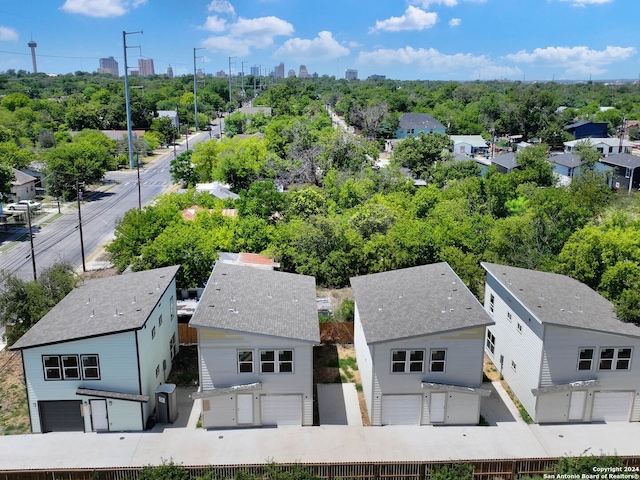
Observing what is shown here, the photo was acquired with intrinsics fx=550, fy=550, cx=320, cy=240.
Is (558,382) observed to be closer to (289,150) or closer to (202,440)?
(202,440)

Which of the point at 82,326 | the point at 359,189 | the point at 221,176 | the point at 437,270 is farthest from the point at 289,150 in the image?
the point at 82,326

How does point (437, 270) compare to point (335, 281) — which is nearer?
point (437, 270)

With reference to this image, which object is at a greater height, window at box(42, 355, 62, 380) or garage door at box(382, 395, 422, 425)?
window at box(42, 355, 62, 380)

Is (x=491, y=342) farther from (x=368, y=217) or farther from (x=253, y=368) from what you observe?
(x=368, y=217)

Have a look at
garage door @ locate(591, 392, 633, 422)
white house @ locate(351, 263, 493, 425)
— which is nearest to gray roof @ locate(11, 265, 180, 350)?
white house @ locate(351, 263, 493, 425)

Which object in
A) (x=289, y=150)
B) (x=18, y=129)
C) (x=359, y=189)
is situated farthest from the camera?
(x=18, y=129)

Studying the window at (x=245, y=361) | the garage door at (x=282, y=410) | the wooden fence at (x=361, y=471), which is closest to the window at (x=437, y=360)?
the wooden fence at (x=361, y=471)

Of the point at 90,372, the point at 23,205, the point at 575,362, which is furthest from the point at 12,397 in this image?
the point at 23,205

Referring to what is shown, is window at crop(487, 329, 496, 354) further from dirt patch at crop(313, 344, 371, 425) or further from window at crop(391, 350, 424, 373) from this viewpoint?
window at crop(391, 350, 424, 373)
